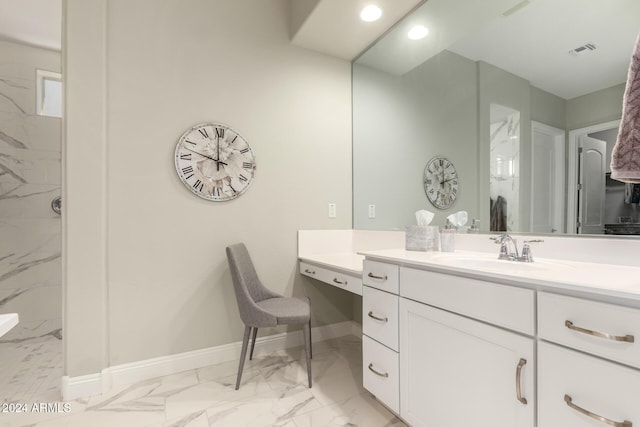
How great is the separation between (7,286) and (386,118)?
3.54 meters

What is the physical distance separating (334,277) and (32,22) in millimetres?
3149

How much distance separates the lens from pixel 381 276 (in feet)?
4.99

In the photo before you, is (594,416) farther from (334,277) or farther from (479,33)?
(479,33)

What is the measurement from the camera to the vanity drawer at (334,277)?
5.90 feet

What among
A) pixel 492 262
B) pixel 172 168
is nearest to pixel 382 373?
pixel 492 262

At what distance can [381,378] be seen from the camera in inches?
59.9

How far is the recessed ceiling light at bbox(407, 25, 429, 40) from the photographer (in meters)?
2.15

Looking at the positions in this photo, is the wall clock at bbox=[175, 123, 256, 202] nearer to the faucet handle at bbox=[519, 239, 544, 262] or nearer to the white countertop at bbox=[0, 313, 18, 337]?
the white countertop at bbox=[0, 313, 18, 337]

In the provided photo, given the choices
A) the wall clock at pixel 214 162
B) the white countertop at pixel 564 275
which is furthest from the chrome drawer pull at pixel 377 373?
the wall clock at pixel 214 162

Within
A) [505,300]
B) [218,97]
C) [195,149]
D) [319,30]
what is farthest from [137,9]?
[505,300]

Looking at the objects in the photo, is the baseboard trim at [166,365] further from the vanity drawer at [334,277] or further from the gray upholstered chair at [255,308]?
the vanity drawer at [334,277]

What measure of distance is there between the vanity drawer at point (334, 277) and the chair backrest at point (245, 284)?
0.31 m

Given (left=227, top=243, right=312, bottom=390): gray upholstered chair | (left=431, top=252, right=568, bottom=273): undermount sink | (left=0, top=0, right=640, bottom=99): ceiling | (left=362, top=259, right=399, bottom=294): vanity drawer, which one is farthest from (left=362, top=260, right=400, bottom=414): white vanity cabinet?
(left=0, top=0, right=640, bottom=99): ceiling

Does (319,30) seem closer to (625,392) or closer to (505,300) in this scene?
(505,300)
